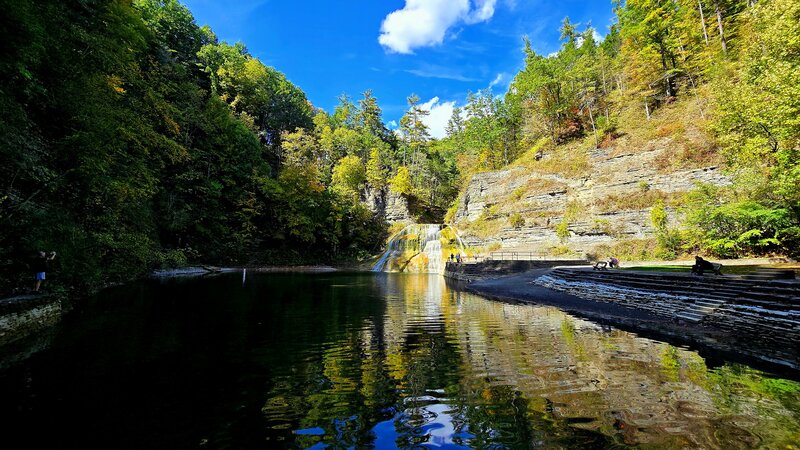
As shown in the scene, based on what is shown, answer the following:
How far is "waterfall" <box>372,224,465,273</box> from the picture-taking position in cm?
4569

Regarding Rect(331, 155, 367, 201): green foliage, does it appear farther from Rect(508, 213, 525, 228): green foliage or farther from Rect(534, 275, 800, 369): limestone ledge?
Rect(534, 275, 800, 369): limestone ledge

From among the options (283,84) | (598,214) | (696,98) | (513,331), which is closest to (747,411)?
(513,331)

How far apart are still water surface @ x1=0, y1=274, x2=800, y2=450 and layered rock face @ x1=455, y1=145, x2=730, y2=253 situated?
25.8m

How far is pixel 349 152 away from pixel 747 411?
68.8m

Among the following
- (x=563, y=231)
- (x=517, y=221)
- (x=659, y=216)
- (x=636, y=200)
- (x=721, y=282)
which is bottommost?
(x=721, y=282)

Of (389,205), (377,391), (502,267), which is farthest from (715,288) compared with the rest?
(389,205)

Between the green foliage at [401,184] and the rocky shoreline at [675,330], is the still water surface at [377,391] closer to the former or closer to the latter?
the rocky shoreline at [675,330]

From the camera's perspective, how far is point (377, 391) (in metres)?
5.94

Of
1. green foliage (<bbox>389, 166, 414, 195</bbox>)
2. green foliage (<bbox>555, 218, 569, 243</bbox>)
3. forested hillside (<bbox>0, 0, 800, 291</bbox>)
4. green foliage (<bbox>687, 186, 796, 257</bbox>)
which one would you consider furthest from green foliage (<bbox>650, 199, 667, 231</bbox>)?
green foliage (<bbox>389, 166, 414, 195</bbox>)

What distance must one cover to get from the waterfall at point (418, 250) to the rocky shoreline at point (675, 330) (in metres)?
25.5

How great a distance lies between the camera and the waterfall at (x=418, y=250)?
45.7 m

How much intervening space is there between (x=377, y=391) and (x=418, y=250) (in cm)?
4277

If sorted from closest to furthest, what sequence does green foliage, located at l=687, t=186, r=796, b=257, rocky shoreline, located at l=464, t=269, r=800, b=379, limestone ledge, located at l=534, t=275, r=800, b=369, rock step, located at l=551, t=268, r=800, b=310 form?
rocky shoreline, located at l=464, t=269, r=800, b=379, limestone ledge, located at l=534, t=275, r=800, b=369, rock step, located at l=551, t=268, r=800, b=310, green foliage, located at l=687, t=186, r=796, b=257

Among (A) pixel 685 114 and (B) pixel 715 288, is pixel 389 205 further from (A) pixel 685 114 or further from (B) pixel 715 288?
(B) pixel 715 288
